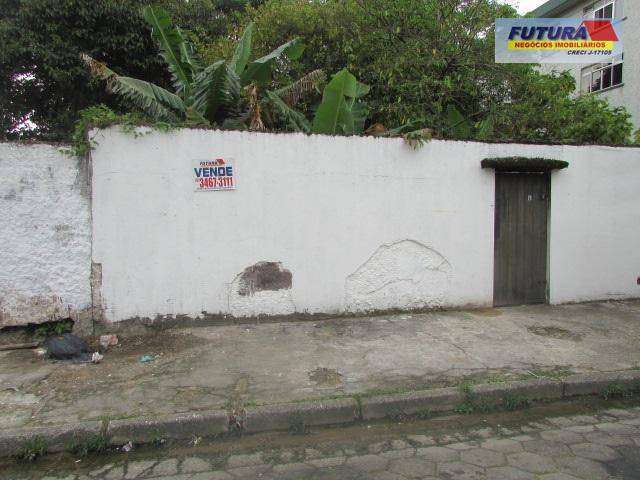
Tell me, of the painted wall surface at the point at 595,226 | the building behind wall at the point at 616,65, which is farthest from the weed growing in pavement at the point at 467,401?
the building behind wall at the point at 616,65

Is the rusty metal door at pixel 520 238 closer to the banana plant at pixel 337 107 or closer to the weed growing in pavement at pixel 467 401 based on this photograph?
the banana plant at pixel 337 107

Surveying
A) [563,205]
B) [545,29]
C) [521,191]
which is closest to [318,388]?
[521,191]

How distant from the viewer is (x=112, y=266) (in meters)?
5.34

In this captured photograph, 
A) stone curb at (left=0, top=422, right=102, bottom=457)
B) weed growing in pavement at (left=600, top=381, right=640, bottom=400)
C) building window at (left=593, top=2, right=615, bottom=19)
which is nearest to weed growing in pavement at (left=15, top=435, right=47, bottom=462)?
stone curb at (left=0, top=422, right=102, bottom=457)

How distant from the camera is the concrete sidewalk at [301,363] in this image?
3.78 metres

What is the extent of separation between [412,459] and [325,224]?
3444 mm

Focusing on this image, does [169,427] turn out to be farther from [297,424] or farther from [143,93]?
[143,93]

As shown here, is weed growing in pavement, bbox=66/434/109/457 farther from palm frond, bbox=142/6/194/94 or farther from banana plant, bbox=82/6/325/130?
palm frond, bbox=142/6/194/94

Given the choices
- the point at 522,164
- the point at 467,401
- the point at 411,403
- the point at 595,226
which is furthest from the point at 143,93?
the point at 595,226

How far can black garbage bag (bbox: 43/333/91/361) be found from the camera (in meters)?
4.69

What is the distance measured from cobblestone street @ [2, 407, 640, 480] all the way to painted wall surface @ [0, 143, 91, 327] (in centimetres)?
244

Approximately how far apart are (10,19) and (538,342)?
1267cm

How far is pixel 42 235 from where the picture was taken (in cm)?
508

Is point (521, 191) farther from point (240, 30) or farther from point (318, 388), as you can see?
point (240, 30)
